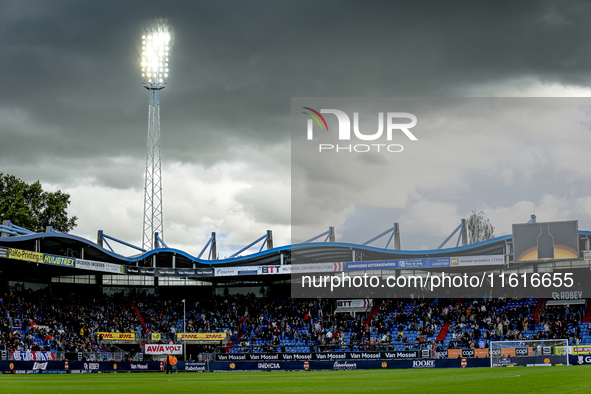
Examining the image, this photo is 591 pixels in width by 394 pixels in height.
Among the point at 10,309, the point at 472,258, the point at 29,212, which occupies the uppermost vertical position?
the point at 29,212

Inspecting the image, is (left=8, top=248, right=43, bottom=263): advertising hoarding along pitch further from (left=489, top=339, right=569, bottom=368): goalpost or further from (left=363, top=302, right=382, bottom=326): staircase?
(left=489, top=339, right=569, bottom=368): goalpost

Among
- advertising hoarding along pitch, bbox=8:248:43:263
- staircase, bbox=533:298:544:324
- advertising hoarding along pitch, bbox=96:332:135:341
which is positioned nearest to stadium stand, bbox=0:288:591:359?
staircase, bbox=533:298:544:324

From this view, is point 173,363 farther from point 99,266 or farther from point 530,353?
point 530,353

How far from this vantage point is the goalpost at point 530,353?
37.4 m

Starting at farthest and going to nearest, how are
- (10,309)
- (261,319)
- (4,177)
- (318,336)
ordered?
(4,177), (261,319), (318,336), (10,309)

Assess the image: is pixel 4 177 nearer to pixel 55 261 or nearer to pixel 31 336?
pixel 55 261

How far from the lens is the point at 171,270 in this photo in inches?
2243

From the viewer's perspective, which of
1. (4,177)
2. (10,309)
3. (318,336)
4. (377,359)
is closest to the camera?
(377,359)

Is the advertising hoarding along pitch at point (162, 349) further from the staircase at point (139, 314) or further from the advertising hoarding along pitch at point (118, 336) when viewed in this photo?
the staircase at point (139, 314)

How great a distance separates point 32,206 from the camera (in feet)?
211

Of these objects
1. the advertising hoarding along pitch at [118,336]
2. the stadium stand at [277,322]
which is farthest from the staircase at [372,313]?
the advertising hoarding along pitch at [118,336]

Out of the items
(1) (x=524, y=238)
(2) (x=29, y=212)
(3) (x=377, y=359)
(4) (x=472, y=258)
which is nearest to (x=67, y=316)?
(2) (x=29, y=212)

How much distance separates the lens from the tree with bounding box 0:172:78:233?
61375 mm

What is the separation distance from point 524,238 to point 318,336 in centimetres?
1904
